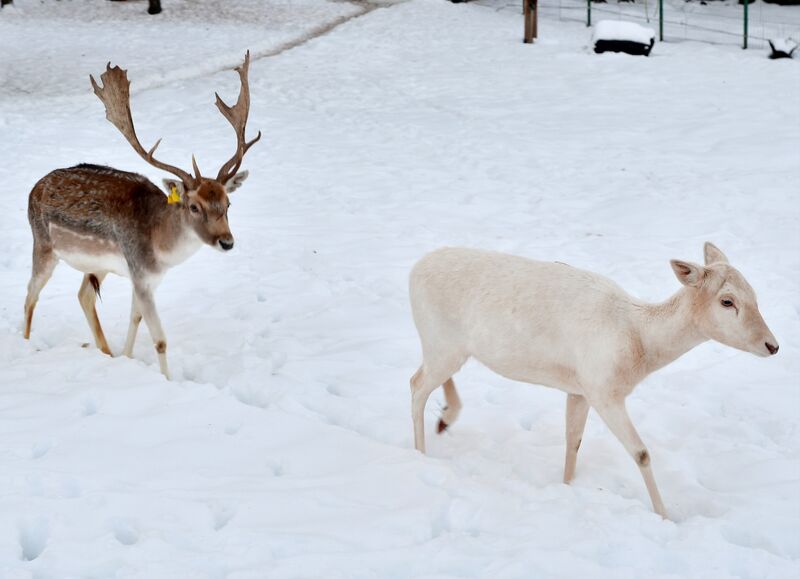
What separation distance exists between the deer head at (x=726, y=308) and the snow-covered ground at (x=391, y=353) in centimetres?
86

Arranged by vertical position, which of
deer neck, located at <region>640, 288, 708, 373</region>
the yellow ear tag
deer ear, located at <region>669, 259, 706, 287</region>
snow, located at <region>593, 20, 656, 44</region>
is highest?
snow, located at <region>593, 20, 656, 44</region>

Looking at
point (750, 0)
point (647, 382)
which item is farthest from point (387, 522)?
point (750, 0)

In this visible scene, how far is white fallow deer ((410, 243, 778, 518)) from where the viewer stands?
13.9 feet

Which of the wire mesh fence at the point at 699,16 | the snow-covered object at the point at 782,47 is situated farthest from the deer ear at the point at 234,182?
the wire mesh fence at the point at 699,16

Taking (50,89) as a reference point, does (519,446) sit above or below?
below

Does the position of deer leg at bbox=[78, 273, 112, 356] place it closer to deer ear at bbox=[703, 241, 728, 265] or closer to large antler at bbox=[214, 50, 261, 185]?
large antler at bbox=[214, 50, 261, 185]

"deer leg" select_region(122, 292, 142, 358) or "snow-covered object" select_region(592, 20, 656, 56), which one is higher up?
"snow-covered object" select_region(592, 20, 656, 56)

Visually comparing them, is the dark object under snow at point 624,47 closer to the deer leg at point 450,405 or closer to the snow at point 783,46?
the snow at point 783,46

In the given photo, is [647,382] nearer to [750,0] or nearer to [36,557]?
[36,557]

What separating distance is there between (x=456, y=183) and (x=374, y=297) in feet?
12.2

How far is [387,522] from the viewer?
4020 mm

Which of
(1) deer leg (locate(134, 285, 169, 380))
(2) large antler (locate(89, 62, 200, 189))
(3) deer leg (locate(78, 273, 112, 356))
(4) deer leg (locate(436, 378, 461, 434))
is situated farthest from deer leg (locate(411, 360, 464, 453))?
(2) large antler (locate(89, 62, 200, 189))

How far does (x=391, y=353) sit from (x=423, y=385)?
1472mm

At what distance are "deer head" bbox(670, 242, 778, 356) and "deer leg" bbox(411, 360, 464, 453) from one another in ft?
4.25
